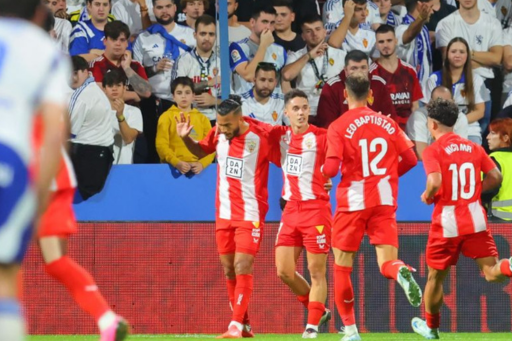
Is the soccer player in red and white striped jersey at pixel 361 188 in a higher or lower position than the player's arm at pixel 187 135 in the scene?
lower

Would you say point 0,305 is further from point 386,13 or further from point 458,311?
point 386,13

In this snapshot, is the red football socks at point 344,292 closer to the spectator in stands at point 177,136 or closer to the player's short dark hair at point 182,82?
the spectator in stands at point 177,136

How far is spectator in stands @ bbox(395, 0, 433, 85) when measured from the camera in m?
11.4

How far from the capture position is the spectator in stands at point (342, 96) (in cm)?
1051

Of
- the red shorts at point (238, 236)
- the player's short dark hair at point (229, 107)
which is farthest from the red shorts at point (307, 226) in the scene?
the player's short dark hair at point (229, 107)

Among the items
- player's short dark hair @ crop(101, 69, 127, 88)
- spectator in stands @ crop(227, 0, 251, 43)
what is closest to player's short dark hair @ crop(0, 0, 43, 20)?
player's short dark hair @ crop(101, 69, 127, 88)

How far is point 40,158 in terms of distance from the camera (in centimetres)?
260

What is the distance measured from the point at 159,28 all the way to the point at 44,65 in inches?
334

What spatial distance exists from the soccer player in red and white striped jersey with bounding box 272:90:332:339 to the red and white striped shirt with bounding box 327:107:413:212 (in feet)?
2.86

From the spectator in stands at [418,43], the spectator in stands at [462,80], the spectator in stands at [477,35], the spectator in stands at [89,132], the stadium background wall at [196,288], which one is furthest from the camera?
the spectator in stands at [477,35]

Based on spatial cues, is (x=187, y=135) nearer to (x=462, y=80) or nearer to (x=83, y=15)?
(x=83, y=15)

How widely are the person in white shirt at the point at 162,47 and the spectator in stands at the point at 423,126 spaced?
2.57 metres

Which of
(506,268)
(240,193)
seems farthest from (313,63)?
(506,268)

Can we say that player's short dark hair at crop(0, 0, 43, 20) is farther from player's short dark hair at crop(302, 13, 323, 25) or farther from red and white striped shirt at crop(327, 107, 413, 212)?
player's short dark hair at crop(302, 13, 323, 25)
